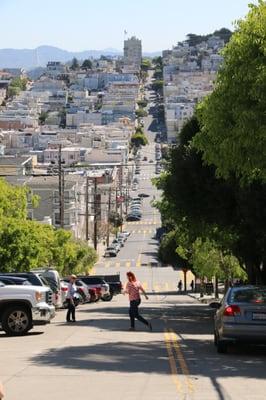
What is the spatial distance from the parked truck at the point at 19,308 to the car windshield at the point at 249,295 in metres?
5.61

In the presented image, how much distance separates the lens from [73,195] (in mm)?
117688

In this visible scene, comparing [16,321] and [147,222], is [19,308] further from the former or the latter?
[147,222]

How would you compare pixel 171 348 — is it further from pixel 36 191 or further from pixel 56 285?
pixel 36 191

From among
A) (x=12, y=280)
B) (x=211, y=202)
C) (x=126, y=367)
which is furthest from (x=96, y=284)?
(x=126, y=367)

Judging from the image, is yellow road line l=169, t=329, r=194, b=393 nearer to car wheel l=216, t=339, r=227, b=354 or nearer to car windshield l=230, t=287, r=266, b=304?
car wheel l=216, t=339, r=227, b=354

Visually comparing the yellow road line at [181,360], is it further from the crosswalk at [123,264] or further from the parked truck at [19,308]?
the crosswalk at [123,264]

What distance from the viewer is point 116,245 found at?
130 metres

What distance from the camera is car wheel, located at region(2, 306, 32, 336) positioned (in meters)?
24.0

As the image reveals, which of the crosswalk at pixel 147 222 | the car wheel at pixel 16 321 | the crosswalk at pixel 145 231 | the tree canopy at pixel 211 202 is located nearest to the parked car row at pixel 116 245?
the crosswalk at pixel 145 231

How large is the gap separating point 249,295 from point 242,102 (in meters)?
4.06

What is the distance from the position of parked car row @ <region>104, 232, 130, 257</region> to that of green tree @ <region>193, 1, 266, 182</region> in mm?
99678

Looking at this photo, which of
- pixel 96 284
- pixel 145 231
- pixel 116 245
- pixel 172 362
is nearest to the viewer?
pixel 172 362

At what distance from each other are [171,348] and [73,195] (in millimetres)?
96994

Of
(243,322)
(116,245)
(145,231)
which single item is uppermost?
(243,322)
